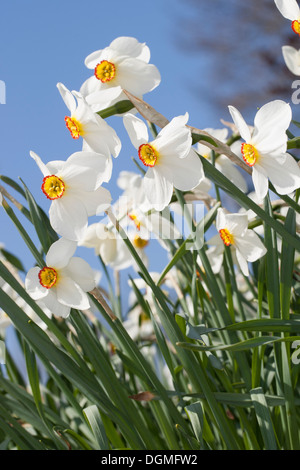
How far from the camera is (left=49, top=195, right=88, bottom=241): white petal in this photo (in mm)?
469

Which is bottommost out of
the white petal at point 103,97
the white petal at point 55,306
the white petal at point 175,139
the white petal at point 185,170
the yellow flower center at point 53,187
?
the white petal at point 55,306

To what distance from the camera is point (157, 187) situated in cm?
49

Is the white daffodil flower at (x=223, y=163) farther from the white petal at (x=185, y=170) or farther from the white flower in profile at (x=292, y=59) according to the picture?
the white petal at (x=185, y=170)

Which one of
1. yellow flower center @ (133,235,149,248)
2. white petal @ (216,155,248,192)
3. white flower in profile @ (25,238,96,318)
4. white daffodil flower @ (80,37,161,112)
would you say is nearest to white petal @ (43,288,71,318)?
white flower in profile @ (25,238,96,318)

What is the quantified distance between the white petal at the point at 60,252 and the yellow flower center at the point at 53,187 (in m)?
0.06

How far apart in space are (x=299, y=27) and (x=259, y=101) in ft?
15.1

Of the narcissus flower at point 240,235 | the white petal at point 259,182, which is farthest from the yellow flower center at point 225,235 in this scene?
the white petal at point 259,182

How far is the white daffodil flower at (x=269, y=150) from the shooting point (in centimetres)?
49

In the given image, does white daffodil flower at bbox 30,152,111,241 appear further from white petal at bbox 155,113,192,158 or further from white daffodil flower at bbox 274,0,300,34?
white daffodil flower at bbox 274,0,300,34

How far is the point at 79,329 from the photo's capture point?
0.59 meters

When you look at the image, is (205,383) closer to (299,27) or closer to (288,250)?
(288,250)

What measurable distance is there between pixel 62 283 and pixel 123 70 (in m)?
0.23

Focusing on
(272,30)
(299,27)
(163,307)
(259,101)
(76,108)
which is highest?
(272,30)

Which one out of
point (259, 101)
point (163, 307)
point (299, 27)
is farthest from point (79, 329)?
point (259, 101)
